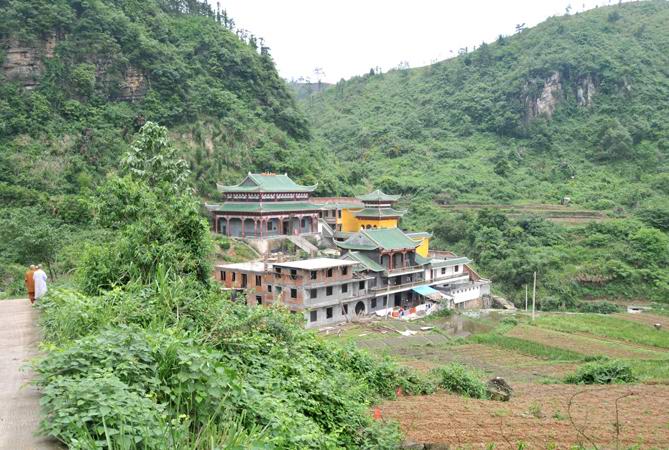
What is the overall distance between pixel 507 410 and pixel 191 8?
231 feet

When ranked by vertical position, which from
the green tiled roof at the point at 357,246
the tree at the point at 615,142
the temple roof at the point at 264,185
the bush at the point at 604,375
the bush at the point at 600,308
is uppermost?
the tree at the point at 615,142

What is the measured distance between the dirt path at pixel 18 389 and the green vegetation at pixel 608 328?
2426 centimetres

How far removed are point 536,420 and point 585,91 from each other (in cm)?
7761

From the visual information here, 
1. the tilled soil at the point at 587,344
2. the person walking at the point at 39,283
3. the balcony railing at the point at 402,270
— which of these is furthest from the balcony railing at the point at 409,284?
the person walking at the point at 39,283

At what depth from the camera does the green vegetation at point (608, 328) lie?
80.3ft

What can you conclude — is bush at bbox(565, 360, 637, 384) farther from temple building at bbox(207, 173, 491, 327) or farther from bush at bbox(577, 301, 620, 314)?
bush at bbox(577, 301, 620, 314)

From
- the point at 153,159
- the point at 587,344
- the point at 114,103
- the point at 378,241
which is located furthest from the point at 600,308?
the point at 114,103

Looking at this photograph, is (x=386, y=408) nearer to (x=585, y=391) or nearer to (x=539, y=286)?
(x=585, y=391)

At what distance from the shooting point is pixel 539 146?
72.4 m

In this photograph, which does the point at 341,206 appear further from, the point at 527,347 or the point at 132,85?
the point at 527,347

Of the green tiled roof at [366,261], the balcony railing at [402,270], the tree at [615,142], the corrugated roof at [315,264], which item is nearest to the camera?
the corrugated roof at [315,264]

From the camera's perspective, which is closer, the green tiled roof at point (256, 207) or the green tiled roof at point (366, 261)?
the green tiled roof at point (366, 261)

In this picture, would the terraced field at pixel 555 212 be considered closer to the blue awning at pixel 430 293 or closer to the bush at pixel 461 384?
the blue awning at pixel 430 293

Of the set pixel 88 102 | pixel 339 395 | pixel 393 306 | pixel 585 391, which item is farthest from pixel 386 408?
pixel 88 102
